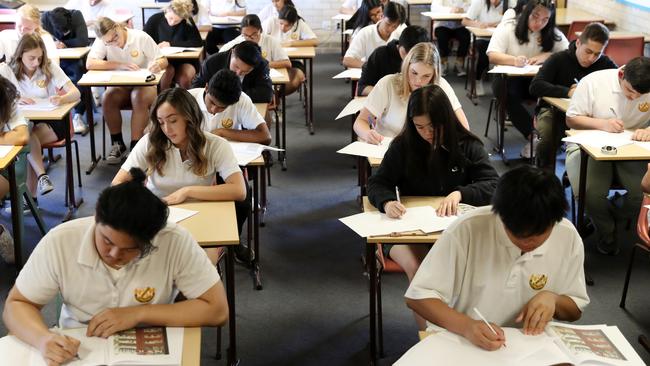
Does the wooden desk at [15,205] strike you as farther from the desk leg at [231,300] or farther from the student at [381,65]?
the student at [381,65]

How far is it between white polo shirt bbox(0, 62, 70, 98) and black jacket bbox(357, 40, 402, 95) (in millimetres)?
1950

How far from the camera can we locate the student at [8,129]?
432 centimetres

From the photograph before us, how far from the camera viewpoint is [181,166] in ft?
11.5

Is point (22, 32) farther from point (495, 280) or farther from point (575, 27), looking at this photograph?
point (495, 280)

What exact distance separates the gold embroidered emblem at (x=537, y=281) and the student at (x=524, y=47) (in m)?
4.02

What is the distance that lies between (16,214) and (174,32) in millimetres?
3377

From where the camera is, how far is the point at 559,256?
7.78 ft

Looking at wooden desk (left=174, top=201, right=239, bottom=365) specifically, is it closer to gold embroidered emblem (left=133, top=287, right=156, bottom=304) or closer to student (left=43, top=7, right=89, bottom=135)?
gold embroidered emblem (left=133, top=287, right=156, bottom=304)

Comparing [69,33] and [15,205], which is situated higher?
[69,33]

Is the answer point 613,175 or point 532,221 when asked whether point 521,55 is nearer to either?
point 613,175

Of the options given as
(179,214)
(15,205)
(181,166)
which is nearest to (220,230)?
(179,214)

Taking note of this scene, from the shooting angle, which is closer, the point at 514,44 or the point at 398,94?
the point at 398,94

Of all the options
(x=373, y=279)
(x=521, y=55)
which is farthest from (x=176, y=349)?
(x=521, y=55)

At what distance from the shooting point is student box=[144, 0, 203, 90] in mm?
7137
